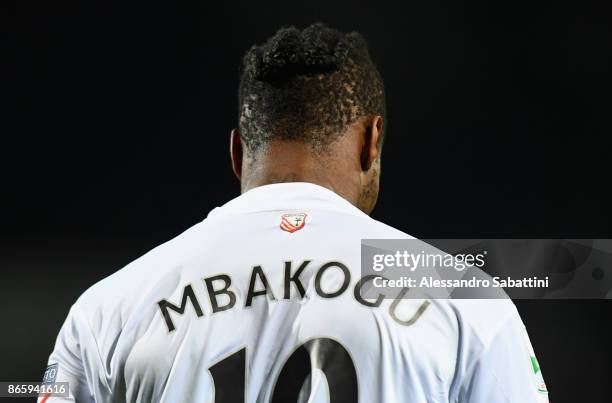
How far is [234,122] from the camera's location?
2.22 m

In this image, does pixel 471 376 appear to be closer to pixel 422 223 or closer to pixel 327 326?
pixel 327 326

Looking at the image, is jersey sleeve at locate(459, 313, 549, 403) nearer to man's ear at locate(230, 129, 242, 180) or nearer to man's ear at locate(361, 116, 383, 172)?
man's ear at locate(361, 116, 383, 172)

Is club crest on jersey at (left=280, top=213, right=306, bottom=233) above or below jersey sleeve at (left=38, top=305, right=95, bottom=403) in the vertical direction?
above

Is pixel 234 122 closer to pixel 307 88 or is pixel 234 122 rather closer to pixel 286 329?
pixel 307 88

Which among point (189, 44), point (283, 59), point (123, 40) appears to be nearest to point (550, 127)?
point (189, 44)

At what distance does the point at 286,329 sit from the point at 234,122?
59.3 inches

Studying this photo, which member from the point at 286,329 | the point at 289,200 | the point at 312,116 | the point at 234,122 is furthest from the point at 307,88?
the point at 234,122

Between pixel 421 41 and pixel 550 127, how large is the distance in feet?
1.27

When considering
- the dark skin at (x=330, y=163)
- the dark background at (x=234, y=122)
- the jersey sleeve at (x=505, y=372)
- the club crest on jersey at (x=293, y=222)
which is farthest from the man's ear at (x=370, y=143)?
the dark background at (x=234, y=122)

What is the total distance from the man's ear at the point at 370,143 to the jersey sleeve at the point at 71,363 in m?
0.31

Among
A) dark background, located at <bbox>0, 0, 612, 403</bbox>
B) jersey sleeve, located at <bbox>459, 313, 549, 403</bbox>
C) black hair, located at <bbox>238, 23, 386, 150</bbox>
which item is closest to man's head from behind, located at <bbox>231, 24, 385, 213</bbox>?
black hair, located at <bbox>238, 23, 386, 150</bbox>

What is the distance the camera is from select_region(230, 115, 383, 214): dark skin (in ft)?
2.78

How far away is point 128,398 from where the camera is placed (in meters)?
0.78

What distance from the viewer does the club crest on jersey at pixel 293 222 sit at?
0.80 m
